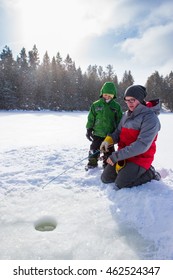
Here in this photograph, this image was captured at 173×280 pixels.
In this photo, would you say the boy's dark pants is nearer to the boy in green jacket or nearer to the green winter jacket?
the boy in green jacket

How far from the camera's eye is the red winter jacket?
12.3 feet

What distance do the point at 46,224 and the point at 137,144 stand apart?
1695 millimetres

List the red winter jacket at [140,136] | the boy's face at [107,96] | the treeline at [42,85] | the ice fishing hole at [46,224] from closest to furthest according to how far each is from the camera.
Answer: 1. the ice fishing hole at [46,224]
2. the red winter jacket at [140,136]
3. the boy's face at [107,96]
4. the treeline at [42,85]

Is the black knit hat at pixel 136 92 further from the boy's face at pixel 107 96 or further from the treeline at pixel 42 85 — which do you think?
the treeline at pixel 42 85

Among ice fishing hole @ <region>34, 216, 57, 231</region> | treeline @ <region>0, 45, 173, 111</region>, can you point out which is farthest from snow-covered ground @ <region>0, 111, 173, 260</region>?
treeline @ <region>0, 45, 173, 111</region>

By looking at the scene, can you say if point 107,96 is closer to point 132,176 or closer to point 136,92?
point 136,92

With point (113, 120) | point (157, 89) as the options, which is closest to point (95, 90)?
point (157, 89)

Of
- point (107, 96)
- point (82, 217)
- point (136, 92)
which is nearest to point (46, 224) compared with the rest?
point (82, 217)

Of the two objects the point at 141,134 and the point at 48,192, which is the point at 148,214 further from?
the point at 48,192

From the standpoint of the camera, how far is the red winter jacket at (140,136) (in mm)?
3752

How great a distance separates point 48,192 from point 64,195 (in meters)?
0.29

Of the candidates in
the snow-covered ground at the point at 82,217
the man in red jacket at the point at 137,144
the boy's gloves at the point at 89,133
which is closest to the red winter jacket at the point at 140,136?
the man in red jacket at the point at 137,144

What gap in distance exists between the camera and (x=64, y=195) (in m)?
3.93
